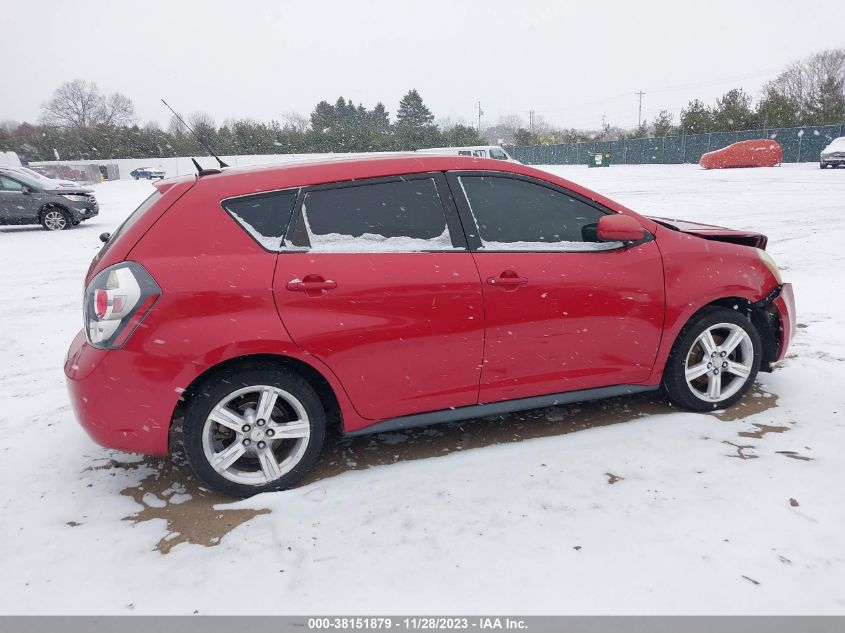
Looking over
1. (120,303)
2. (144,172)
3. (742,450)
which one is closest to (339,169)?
(120,303)

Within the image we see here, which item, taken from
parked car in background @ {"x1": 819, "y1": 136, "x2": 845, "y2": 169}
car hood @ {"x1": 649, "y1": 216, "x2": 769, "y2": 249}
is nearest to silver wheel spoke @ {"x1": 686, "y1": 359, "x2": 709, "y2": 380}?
car hood @ {"x1": 649, "y1": 216, "x2": 769, "y2": 249}

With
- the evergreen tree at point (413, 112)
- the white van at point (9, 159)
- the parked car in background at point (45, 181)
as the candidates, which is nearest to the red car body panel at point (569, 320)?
the parked car in background at point (45, 181)

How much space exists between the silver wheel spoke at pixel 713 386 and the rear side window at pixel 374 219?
6.53 ft

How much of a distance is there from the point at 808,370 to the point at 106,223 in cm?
1650

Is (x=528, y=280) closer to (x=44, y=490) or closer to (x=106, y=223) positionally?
(x=44, y=490)

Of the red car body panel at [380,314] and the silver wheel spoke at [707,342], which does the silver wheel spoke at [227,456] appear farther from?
the silver wheel spoke at [707,342]

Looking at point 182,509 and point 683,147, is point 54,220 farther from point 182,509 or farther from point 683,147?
point 683,147

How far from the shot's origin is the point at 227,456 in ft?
9.18

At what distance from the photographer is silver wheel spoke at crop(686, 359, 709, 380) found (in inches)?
138

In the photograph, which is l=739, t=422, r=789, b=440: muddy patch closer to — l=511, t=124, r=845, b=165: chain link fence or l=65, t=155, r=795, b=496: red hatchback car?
l=65, t=155, r=795, b=496: red hatchback car

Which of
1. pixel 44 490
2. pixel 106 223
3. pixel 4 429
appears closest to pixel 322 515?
pixel 44 490

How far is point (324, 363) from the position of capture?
9.13 ft

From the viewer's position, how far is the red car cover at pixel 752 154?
30469mm

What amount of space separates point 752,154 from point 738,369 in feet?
109
